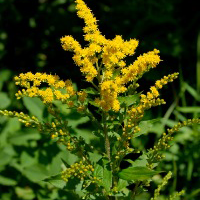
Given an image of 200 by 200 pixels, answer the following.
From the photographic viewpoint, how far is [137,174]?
190 cm

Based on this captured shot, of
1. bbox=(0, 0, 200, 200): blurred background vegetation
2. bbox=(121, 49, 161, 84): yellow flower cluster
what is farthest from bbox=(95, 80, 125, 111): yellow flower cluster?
bbox=(0, 0, 200, 200): blurred background vegetation

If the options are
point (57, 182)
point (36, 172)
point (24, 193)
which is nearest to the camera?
point (57, 182)

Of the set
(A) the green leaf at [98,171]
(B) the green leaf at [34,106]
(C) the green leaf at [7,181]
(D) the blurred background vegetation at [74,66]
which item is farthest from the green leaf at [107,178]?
(C) the green leaf at [7,181]

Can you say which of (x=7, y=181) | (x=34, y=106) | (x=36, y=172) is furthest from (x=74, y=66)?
(x=36, y=172)

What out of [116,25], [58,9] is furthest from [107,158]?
[58,9]

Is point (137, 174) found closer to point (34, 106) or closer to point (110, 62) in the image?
point (110, 62)

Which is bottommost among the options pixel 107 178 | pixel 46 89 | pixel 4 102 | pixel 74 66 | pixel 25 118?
pixel 107 178

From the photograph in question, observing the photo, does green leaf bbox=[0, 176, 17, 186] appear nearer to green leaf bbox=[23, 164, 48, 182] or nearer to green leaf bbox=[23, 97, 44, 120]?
green leaf bbox=[23, 164, 48, 182]

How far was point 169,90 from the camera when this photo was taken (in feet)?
16.6

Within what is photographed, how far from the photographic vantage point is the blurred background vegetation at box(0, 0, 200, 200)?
139 inches

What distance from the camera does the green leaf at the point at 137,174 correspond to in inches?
72.5

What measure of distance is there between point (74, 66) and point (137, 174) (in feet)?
12.6

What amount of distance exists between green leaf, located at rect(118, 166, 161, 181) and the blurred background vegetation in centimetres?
124

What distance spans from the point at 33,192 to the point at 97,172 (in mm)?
1811
